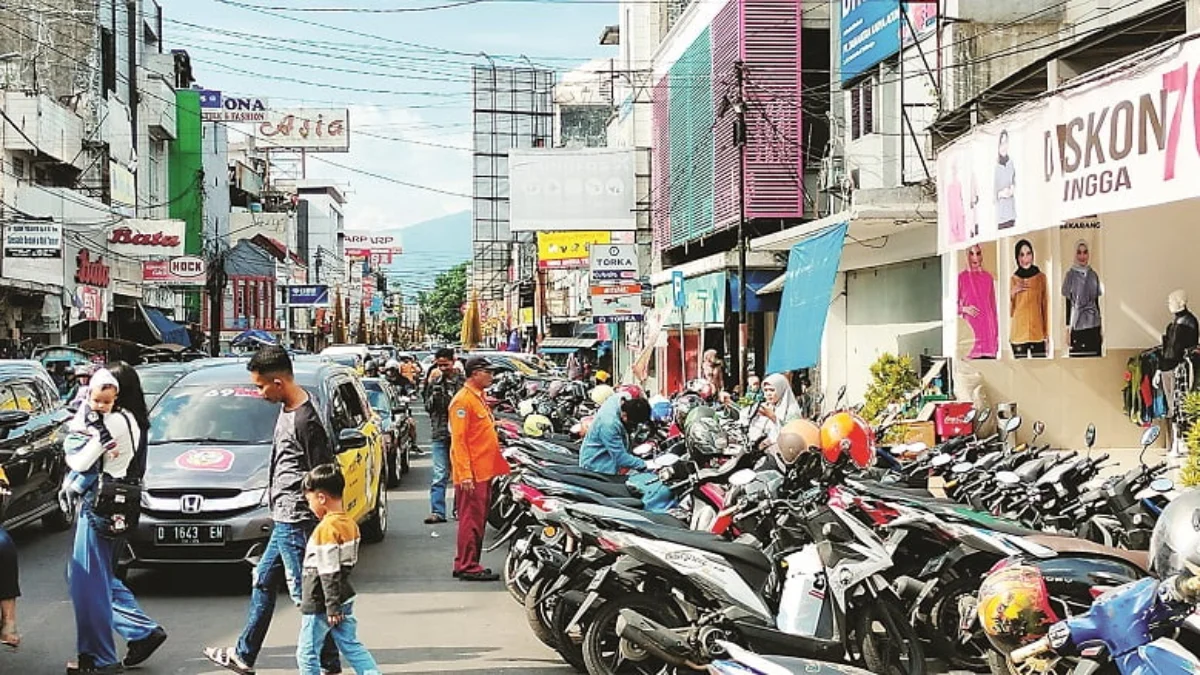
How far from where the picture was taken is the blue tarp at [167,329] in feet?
149

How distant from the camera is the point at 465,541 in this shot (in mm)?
10883

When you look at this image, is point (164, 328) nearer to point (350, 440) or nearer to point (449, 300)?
point (350, 440)

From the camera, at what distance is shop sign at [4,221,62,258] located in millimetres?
28344

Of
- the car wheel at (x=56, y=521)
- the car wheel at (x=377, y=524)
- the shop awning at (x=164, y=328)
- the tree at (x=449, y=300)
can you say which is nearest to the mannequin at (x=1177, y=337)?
the car wheel at (x=377, y=524)

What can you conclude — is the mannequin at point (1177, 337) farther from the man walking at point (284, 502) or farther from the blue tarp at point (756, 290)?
the blue tarp at point (756, 290)

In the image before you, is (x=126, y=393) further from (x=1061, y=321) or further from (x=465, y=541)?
(x=1061, y=321)

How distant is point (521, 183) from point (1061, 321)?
24.8 metres

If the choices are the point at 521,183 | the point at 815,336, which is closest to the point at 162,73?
the point at 521,183

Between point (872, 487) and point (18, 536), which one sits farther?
point (18, 536)

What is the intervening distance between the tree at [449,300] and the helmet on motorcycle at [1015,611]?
12276cm

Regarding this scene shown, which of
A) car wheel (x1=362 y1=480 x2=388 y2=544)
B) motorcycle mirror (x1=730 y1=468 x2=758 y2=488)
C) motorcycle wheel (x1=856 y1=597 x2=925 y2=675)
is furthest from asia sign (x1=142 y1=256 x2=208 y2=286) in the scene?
motorcycle wheel (x1=856 y1=597 x2=925 y2=675)

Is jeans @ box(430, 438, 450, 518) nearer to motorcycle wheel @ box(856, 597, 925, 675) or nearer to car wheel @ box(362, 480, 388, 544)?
car wheel @ box(362, 480, 388, 544)

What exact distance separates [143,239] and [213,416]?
30361mm

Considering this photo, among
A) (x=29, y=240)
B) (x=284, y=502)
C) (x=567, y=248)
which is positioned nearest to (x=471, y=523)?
(x=284, y=502)
